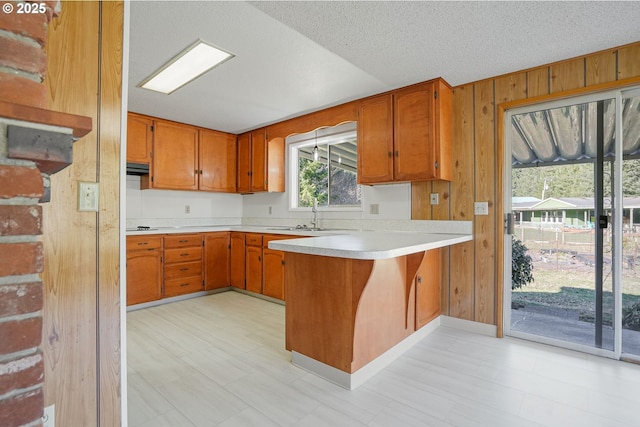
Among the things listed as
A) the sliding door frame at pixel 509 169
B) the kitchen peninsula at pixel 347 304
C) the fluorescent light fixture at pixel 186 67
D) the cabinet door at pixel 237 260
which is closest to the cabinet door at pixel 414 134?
the sliding door frame at pixel 509 169

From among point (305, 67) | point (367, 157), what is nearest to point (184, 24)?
point (305, 67)

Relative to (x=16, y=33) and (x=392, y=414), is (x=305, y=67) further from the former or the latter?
(x=392, y=414)

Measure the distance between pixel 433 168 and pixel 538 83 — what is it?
108cm

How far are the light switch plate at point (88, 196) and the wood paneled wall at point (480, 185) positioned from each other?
274 centimetres

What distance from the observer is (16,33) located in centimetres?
64

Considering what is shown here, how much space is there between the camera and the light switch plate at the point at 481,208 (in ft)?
9.25

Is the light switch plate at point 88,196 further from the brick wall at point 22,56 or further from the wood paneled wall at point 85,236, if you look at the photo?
the brick wall at point 22,56

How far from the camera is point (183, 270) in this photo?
3887 mm

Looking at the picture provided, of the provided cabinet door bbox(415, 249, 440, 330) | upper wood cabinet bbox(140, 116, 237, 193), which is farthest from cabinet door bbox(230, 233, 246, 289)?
cabinet door bbox(415, 249, 440, 330)

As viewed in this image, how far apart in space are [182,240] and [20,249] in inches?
136

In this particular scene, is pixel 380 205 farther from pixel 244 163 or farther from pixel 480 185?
pixel 244 163

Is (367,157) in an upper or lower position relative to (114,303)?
upper

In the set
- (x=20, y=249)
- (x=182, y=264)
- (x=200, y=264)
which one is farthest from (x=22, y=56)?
(x=200, y=264)

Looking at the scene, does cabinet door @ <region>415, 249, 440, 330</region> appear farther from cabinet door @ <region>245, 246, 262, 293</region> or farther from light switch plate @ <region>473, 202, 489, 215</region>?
cabinet door @ <region>245, 246, 262, 293</region>
